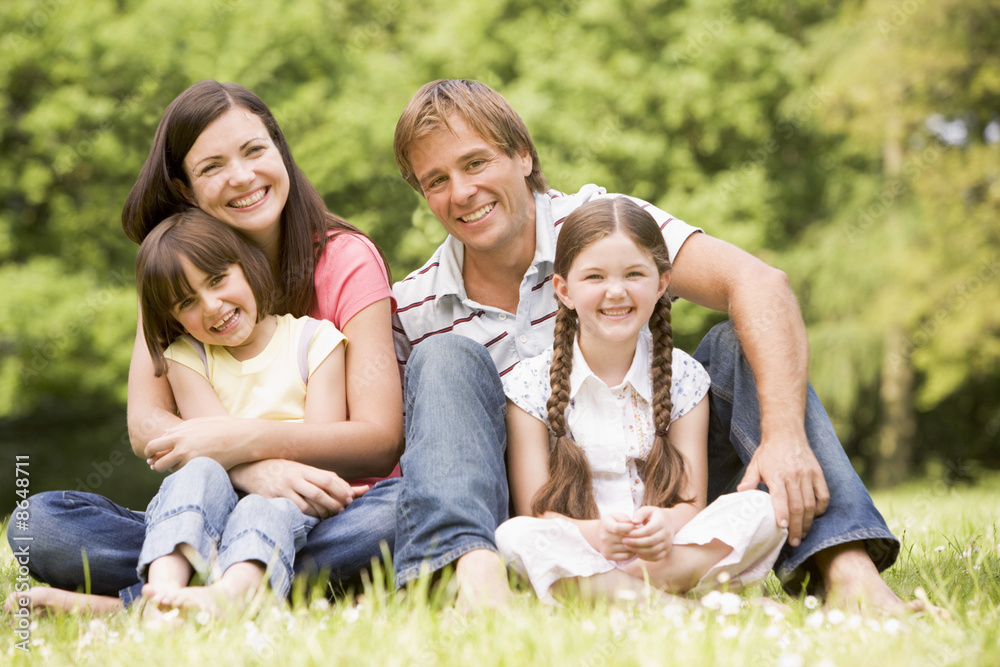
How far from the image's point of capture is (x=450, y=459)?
2402 millimetres

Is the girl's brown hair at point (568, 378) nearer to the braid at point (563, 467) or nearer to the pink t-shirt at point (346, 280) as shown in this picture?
the braid at point (563, 467)

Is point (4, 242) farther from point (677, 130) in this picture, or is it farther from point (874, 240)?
point (874, 240)

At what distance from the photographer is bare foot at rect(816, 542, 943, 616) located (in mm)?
2178

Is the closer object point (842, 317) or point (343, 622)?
point (343, 622)

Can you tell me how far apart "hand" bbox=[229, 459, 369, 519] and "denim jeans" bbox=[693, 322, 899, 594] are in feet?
3.71

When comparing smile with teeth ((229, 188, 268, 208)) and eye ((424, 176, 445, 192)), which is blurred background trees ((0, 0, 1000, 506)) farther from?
smile with teeth ((229, 188, 268, 208))

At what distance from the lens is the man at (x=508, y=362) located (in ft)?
7.73

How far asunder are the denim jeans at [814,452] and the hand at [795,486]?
0.13 feet

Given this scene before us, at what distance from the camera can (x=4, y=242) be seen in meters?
11.0

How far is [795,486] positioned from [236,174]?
76.4 inches

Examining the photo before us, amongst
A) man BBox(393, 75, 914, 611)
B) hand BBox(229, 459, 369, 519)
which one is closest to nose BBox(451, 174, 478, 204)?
man BBox(393, 75, 914, 611)

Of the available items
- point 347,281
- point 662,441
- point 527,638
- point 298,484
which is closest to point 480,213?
point 347,281

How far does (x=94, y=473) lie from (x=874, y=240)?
11.3 m

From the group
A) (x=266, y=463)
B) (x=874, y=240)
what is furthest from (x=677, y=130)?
(x=266, y=463)
